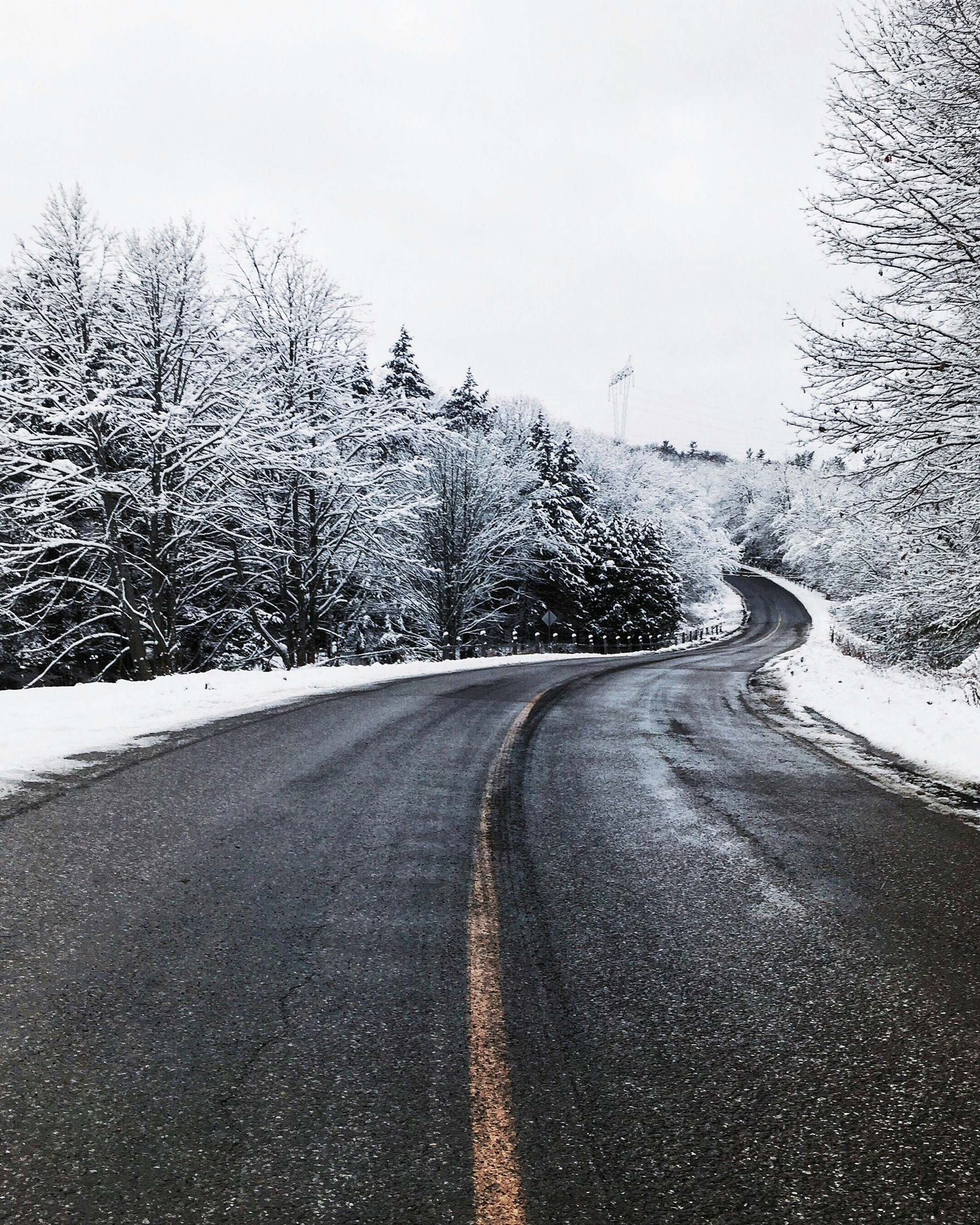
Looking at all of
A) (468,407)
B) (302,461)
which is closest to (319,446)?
(302,461)

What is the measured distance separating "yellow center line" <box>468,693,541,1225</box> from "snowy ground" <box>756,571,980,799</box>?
5078 millimetres

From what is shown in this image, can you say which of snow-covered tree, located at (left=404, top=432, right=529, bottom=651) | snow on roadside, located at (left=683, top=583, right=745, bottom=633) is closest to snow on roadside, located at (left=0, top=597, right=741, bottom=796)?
snow-covered tree, located at (left=404, top=432, right=529, bottom=651)

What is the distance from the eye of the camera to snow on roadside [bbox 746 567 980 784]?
7.32m

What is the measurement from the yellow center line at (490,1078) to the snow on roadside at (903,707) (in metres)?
5.10

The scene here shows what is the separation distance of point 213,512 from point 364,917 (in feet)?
54.7

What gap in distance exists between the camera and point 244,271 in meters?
19.6

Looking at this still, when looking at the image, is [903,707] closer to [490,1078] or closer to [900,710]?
[900,710]

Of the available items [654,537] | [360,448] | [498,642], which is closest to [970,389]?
[360,448]

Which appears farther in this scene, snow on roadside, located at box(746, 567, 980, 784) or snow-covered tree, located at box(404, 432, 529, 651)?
snow-covered tree, located at box(404, 432, 529, 651)

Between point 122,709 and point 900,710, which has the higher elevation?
point 122,709

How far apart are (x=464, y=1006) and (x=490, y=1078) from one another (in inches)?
16.7

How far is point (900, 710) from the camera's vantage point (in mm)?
9727

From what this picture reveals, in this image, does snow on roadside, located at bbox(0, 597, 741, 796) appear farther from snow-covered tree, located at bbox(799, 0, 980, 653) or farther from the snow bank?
snow-covered tree, located at bbox(799, 0, 980, 653)

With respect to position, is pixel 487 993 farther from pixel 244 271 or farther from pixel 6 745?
pixel 244 271
